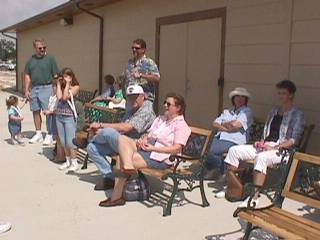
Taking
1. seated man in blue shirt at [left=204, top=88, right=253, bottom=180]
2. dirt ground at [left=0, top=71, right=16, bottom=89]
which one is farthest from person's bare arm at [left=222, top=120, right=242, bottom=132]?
dirt ground at [left=0, top=71, right=16, bottom=89]

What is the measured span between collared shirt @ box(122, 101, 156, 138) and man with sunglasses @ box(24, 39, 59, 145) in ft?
12.5

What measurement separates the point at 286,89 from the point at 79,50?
Result: 412 inches

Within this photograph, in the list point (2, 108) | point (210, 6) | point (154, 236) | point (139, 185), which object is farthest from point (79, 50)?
point (154, 236)

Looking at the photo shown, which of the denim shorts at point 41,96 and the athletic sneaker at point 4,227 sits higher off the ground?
the denim shorts at point 41,96

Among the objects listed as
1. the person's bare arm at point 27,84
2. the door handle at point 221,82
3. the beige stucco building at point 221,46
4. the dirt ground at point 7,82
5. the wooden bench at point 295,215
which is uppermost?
the beige stucco building at point 221,46

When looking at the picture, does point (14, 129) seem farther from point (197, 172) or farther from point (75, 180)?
point (197, 172)

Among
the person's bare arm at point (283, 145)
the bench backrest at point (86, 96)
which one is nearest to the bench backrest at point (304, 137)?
the person's bare arm at point (283, 145)

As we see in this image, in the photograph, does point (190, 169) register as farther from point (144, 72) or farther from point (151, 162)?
point (144, 72)

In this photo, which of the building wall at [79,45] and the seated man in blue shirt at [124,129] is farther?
the building wall at [79,45]

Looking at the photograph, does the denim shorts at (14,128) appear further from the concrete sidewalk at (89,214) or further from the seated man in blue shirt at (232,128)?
the seated man in blue shirt at (232,128)

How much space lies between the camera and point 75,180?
633 centimetres

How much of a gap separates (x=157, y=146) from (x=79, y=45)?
34.7ft

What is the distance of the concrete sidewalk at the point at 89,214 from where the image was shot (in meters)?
4.37

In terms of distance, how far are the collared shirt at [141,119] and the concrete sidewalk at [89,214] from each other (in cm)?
71
